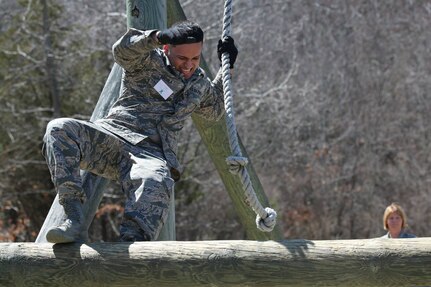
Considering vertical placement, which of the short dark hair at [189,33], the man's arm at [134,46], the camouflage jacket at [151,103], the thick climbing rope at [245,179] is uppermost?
the short dark hair at [189,33]

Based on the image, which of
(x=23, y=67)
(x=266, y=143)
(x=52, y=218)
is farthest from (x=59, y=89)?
(x=52, y=218)

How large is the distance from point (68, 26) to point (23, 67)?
96 centimetres

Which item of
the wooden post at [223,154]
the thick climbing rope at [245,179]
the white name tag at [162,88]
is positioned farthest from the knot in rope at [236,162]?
the wooden post at [223,154]

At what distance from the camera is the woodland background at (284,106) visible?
13828 mm

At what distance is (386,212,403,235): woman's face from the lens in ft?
27.3

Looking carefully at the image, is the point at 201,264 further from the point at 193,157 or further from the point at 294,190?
the point at 294,190

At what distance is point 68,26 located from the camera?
1401 centimetres

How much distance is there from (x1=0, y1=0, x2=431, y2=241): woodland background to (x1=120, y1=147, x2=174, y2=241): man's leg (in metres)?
8.58

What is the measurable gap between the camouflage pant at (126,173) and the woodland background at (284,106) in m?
8.46

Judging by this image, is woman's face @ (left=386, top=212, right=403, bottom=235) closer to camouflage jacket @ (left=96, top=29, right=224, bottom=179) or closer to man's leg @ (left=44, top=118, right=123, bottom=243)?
camouflage jacket @ (left=96, top=29, right=224, bottom=179)

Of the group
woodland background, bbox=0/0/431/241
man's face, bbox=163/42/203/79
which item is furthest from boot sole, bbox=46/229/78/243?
woodland background, bbox=0/0/431/241

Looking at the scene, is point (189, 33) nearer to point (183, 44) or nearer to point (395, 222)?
point (183, 44)

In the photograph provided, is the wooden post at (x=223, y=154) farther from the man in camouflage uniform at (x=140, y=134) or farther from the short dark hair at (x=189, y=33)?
the short dark hair at (x=189, y=33)

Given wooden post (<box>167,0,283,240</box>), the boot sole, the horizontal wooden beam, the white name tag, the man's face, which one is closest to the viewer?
the horizontal wooden beam
